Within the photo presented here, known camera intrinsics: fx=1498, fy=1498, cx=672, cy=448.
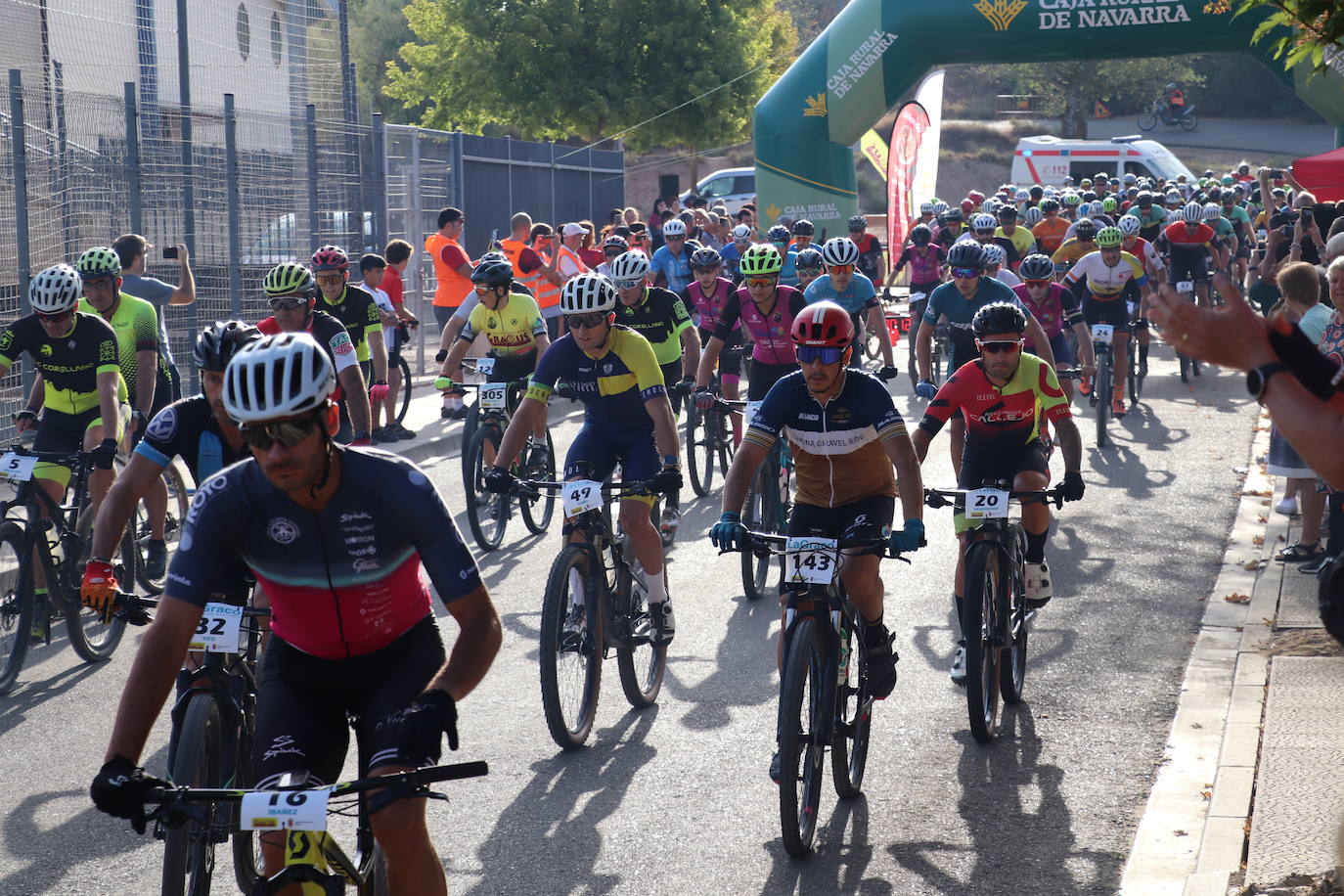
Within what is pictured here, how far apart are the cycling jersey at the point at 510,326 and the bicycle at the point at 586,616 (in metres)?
4.19

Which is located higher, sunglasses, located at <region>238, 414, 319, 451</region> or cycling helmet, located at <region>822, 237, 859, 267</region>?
cycling helmet, located at <region>822, 237, 859, 267</region>

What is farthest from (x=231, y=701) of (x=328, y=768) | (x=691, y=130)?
(x=691, y=130)

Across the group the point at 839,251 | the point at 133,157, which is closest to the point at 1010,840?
the point at 839,251

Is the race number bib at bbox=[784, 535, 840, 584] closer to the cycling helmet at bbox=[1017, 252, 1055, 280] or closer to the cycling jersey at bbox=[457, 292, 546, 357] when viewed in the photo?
the cycling jersey at bbox=[457, 292, 546, 357]

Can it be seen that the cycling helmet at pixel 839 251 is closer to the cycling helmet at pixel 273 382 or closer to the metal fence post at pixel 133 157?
the metal fence post at pixel 133 157

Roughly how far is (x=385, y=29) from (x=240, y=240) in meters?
55.1

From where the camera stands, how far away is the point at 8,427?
1261cm

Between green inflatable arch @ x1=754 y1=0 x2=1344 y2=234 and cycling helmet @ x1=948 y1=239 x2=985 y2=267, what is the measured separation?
1251 centimetres

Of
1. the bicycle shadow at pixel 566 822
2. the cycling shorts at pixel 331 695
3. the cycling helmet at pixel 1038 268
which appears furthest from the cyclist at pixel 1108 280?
the cycling shorts at pixel 331 695

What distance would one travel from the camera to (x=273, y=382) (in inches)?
136

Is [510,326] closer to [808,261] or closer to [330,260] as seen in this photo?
[330,260]

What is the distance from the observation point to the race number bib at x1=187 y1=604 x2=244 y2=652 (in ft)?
15.0

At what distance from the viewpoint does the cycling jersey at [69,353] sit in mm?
8273

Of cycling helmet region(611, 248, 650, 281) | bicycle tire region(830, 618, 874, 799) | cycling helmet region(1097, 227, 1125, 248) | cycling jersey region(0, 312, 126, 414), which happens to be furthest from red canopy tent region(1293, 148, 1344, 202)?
cycling jersey region(0, 312, 126, 414)
